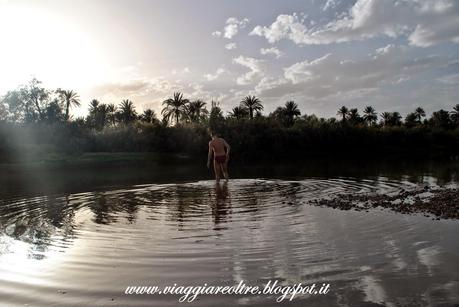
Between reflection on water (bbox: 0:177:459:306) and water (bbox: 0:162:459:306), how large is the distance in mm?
23

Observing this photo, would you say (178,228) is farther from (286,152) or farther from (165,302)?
(286,152)

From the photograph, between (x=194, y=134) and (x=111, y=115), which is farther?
(x=111, y=115)

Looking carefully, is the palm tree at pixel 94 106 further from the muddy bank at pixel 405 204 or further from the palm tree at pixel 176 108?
the muddy bank at pixel 405 204

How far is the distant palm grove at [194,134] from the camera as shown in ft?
232

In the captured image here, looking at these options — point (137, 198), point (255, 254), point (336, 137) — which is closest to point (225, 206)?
point (137, 198)

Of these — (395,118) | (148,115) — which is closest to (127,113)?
(148,115)

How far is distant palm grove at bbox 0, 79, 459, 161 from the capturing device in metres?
70.6

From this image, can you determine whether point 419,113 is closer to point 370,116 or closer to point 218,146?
point 370,116

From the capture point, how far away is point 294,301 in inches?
225

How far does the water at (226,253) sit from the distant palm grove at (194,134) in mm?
56973

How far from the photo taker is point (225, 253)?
27.2ft

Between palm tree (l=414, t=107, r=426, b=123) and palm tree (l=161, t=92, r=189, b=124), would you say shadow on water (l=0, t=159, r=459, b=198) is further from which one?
palm tree (l=414, t=107, r=426, b=123)

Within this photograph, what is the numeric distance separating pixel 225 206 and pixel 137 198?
4730mm

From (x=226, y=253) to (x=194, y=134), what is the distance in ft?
232
